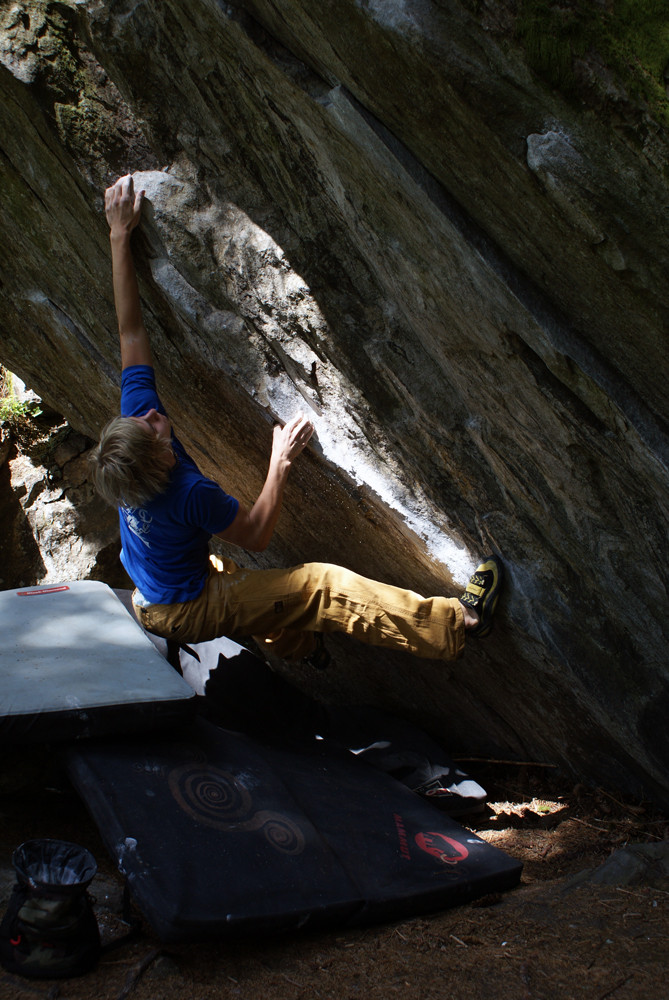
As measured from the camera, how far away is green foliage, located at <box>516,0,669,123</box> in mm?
2018

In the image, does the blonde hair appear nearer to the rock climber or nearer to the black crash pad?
the rock climber

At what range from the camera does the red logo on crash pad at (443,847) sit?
126 inches

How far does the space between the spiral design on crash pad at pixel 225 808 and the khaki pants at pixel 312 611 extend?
833 mm

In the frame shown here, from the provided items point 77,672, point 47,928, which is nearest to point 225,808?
point 47,928

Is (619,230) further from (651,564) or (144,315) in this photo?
(144,315)

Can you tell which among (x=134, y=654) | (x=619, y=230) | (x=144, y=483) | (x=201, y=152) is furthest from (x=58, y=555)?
(x=619, y=230)

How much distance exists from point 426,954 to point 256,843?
0.80 metres

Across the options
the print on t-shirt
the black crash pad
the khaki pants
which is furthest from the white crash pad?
the print on t-shirt

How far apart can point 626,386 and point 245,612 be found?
2.24 m

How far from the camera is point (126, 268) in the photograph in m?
3.48

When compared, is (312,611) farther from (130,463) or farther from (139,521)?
(130,463)

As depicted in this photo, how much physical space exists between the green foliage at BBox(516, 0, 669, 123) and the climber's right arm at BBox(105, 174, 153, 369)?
200 cm

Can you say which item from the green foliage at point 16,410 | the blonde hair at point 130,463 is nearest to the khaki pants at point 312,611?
the blonde hair at point 130,463

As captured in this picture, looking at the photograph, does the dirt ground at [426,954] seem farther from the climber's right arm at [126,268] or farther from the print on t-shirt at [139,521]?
the climber's right arm at [126,268]
